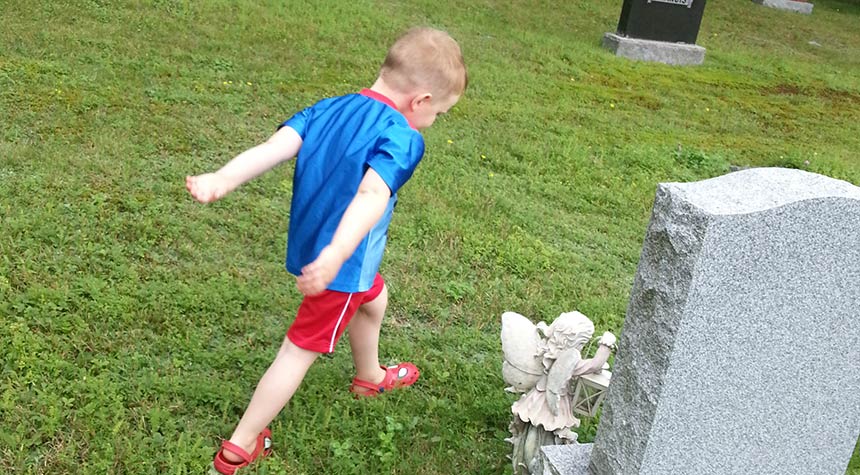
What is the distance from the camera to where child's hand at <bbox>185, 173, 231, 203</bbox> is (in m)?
2.15

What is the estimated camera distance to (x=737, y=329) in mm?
2082

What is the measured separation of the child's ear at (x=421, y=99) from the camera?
96.3 inches

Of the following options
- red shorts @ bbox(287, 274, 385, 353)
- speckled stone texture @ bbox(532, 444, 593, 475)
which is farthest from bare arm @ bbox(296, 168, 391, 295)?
speckled stone texture @ bbox(532, 444, 593, 475)

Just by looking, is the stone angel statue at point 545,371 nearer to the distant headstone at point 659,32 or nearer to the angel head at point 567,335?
the angel head at point 567,335

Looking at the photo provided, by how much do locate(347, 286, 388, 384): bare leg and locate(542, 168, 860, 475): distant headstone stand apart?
97 cm

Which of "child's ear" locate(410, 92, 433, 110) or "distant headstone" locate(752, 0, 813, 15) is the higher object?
"child's ear" locate(410, 92, 433, 110)

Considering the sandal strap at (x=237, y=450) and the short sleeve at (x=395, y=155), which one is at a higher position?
the short sleeve at (x=395, y=155)

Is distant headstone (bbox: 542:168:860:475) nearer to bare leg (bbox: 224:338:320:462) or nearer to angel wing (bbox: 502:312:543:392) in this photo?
angel wing (bbox: 502:312:543:392)

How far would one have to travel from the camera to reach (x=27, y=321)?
3.16 meters

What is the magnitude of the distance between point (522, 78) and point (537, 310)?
494 centimetres

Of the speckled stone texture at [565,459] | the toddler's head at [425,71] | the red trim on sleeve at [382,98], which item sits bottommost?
the speckled stone texture at [565,459]

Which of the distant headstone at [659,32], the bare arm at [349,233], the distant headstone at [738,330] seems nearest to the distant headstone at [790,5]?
the distant headstone at [659,32]

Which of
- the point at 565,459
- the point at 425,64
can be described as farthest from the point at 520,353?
the point at 425,64

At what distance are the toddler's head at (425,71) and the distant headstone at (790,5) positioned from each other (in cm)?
1717
